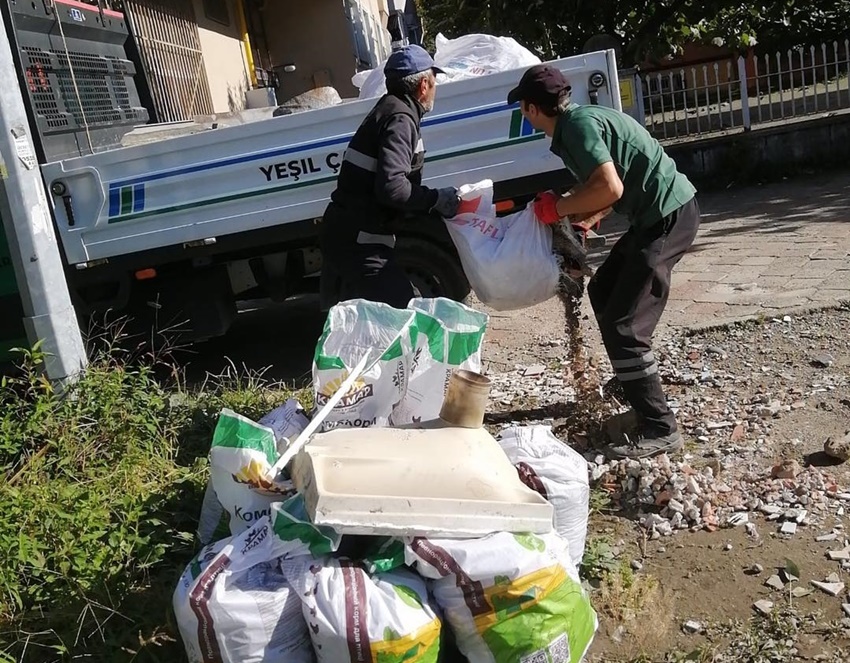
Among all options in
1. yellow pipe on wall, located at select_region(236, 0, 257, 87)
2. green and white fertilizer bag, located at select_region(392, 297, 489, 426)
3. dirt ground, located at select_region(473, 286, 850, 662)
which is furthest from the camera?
yellow pipe on wall, located at select_region(236, 0, 257, 87)

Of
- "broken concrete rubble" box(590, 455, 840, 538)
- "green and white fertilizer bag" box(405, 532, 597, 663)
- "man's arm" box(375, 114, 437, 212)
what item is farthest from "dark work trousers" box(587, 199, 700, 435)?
"green and white fertilizer bag" box(405, 532, 597, 663)

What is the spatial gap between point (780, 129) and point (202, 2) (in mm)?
7581

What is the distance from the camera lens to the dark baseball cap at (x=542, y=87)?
3785 millimetres

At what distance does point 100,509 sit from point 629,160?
8.67 feet

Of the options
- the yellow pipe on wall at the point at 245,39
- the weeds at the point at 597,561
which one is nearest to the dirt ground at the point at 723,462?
the weeds at the point at 597,561

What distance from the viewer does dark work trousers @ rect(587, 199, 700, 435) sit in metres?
3.91

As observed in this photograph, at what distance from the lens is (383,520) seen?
8.29 ft

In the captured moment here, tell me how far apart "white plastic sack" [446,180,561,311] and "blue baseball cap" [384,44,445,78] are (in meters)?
0.63

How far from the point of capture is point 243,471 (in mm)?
2957

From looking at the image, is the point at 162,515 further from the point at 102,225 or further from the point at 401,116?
the point at 102,225

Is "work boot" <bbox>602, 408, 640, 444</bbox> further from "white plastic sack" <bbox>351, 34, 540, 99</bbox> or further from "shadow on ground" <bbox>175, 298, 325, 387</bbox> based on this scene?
"white plastic sack" <bbox>351, 34, 540, 99</bbox>

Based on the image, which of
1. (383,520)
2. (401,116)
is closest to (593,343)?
(401,116)

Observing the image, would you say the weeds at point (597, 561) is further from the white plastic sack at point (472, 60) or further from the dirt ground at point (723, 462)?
the white plastic sack at point (472, 60)

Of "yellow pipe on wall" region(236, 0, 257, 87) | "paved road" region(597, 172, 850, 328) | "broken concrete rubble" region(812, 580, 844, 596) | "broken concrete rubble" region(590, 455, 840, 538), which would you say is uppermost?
"yellow pipe on wall" region(236, 0, 257, 87)
